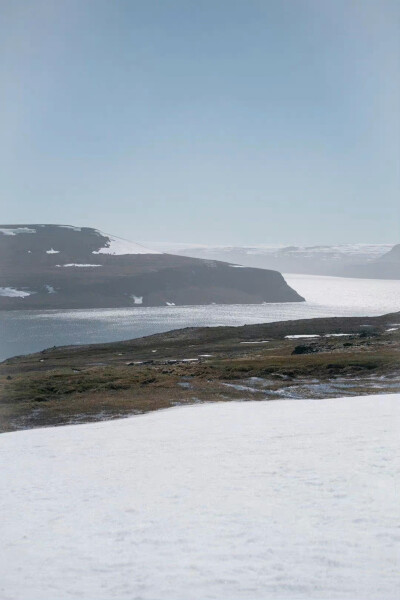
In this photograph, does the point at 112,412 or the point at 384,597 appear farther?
the point at 112,412

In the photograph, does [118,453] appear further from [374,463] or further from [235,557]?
[235,557]

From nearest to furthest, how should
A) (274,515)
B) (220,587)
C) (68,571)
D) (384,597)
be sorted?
(384,597) → (220,587) → (68,571) → (274,515)

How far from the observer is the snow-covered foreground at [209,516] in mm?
11211

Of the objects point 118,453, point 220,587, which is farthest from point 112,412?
point 220,587

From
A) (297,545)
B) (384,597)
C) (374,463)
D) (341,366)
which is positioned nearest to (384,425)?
(374,463)

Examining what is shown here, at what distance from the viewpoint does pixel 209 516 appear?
47.6 ft

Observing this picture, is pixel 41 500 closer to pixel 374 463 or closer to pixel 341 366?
pixel 374 463

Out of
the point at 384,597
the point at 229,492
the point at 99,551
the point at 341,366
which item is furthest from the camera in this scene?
the point at 341,366

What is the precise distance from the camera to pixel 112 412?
36812mm

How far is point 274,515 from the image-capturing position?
46.7ft

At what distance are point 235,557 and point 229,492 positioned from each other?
13.6 ft

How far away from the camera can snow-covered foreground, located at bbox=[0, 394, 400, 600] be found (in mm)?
11211

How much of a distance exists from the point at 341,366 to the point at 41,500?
137 ft

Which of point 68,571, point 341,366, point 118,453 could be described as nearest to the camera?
point 68,571
